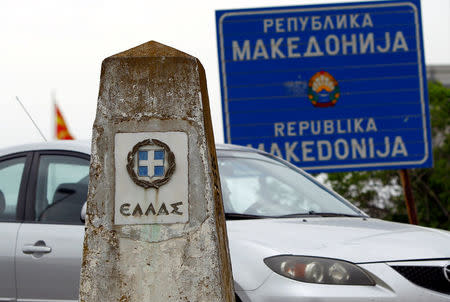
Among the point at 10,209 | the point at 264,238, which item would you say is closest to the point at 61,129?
the point at 10,209

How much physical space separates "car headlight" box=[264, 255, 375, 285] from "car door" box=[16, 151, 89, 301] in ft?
4.72

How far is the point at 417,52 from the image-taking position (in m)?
13.9

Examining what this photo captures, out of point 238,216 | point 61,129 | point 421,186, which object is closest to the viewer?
point 238,216

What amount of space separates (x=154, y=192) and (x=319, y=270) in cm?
93

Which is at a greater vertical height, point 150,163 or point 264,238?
point 150,163

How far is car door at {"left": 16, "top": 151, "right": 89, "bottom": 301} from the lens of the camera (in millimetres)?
5973

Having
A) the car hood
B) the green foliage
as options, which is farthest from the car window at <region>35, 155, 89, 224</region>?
the green foliage

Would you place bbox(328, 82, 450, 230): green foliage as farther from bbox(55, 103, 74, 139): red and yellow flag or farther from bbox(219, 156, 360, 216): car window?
bbox(219, 156, 360, 216): car window

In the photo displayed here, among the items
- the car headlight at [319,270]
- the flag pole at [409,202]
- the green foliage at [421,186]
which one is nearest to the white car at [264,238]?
the car headlight at [319,270]

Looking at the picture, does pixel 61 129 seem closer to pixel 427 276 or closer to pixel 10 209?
pixel 10 209

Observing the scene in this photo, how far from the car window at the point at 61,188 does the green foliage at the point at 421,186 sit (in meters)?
37.6

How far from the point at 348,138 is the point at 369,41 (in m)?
1.38

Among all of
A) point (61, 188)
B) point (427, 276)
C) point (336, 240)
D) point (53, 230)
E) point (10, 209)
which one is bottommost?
point (427, 276)

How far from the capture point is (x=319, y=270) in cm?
503
